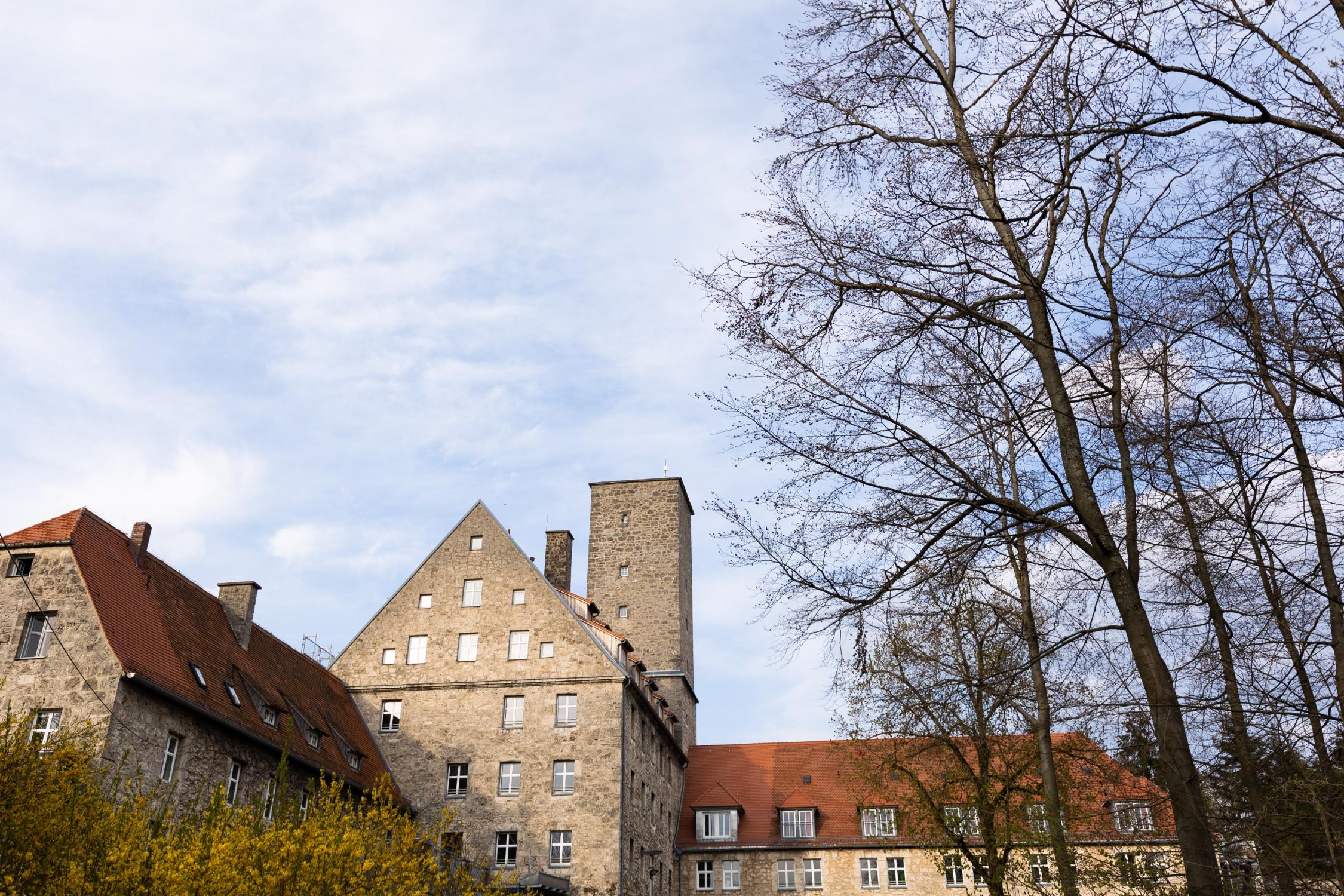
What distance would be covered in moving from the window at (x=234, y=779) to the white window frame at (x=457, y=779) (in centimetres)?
931

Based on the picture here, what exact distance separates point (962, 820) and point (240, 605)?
757 inches

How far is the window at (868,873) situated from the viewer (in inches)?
1467

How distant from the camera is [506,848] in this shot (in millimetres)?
31391

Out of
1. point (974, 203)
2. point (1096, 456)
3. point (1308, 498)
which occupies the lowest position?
point (1308, 498)

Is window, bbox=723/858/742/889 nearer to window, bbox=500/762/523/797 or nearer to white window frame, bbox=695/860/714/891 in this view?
white window frame, bbox=695/860/714/891

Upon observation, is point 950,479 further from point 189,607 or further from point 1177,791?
point 189,607

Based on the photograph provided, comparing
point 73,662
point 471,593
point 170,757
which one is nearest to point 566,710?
point 471,593

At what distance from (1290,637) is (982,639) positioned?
218 inches

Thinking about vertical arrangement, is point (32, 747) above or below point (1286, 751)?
above

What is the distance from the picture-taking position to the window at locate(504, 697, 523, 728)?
3291 centimetres

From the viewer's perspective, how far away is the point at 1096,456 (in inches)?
340

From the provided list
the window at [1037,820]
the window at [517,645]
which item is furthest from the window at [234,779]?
the window at [1037,820]

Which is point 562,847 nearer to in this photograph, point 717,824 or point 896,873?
point 717,824

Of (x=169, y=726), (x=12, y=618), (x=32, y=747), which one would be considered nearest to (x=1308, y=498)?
(x=32, y=747)
